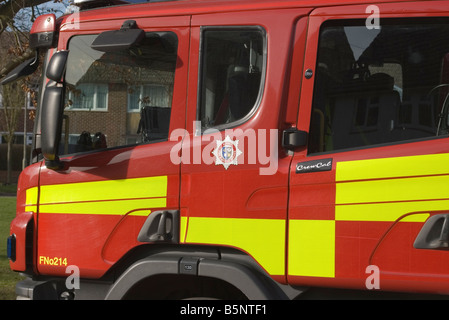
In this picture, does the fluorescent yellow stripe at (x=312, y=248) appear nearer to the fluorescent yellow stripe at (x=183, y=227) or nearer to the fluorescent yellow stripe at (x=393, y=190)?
the fluorescent yellow stripe at (x=393, y=190)

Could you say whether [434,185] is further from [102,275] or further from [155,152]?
[102,275]

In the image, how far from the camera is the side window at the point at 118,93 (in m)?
4.38

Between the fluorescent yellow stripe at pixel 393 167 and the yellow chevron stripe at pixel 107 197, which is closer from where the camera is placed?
the fluorescent yellow stripe at pixel 393 167

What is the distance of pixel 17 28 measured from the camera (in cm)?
1218

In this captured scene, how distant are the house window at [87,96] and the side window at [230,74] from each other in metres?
0.66

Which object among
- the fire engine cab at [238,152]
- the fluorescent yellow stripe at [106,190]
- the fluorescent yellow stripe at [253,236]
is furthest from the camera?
the fluorescent yellow stripe at [106,190]

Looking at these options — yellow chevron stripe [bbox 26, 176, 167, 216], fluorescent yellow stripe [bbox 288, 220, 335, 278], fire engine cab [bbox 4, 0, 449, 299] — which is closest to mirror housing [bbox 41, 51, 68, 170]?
fire engine cab [bbox 4, 0, 449, 299]

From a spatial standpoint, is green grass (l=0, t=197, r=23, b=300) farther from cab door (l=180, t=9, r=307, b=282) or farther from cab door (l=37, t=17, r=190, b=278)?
cab door (l=180, t=9, r=307, b=282)

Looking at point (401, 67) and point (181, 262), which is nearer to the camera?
point (401, 67)

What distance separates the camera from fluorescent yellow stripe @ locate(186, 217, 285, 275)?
386cm

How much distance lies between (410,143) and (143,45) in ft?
5.51

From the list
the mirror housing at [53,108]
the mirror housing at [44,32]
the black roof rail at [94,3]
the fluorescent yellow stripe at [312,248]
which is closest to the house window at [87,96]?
the mirror housing at [53,108]
